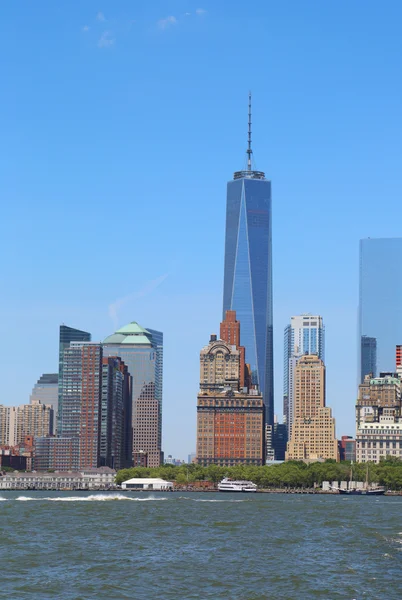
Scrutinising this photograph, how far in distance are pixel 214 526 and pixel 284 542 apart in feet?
88.0

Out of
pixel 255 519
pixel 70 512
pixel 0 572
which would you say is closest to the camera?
pixel 0 572

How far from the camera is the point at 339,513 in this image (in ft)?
Answer: 610

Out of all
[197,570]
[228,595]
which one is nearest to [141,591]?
[228,595]

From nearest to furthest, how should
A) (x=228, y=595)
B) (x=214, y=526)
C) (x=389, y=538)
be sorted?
1. (x=228, y=595)
2. (x=389, y=538)
3. (x=214, y=526)

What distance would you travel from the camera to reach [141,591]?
255 feet

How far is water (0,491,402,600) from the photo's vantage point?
257 ft

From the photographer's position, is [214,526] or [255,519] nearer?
[214,526]

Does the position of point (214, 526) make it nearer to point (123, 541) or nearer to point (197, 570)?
point (123, 541)

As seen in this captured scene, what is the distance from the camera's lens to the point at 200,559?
96688 millimetres

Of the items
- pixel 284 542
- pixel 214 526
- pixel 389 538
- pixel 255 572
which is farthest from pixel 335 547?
pixel 214 526

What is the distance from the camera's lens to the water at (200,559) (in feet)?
257

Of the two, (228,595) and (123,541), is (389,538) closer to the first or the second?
(123,541)

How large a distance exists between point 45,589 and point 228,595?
40.4 ft

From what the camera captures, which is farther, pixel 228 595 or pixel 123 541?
pixel 123 541
